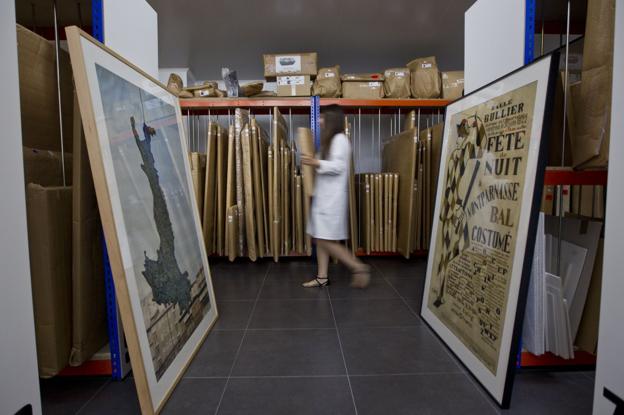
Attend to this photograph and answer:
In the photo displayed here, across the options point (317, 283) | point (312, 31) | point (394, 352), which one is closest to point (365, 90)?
point (312, 31)

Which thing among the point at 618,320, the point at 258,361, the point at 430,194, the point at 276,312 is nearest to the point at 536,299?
the point at 618,320

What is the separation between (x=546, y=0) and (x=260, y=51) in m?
3.57

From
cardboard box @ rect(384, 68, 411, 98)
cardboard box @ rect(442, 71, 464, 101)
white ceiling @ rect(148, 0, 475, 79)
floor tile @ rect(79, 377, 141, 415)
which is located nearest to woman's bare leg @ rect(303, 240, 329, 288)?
floor tile @ rect(79, 377, 141, 415)

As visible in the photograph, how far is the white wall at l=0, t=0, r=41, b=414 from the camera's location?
0.94 metres

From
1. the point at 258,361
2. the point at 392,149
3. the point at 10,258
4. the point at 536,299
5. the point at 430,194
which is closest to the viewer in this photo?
the point at 10,258

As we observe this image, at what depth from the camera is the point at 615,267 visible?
1.00m

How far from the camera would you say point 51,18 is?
77.0 inches

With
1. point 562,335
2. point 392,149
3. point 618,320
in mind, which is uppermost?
point 392,149

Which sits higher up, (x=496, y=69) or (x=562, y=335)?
(x=496, y=69)

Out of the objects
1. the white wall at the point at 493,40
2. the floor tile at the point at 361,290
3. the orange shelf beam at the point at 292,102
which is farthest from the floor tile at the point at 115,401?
the orange shelf beam at the point at 292,102

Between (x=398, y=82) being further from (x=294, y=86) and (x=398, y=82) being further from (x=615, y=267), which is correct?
(x=615, y=267)

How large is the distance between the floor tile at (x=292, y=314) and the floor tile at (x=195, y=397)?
1.97 ft

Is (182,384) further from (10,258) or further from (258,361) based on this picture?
(10,258)

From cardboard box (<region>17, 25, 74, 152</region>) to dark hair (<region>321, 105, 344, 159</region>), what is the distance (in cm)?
166
